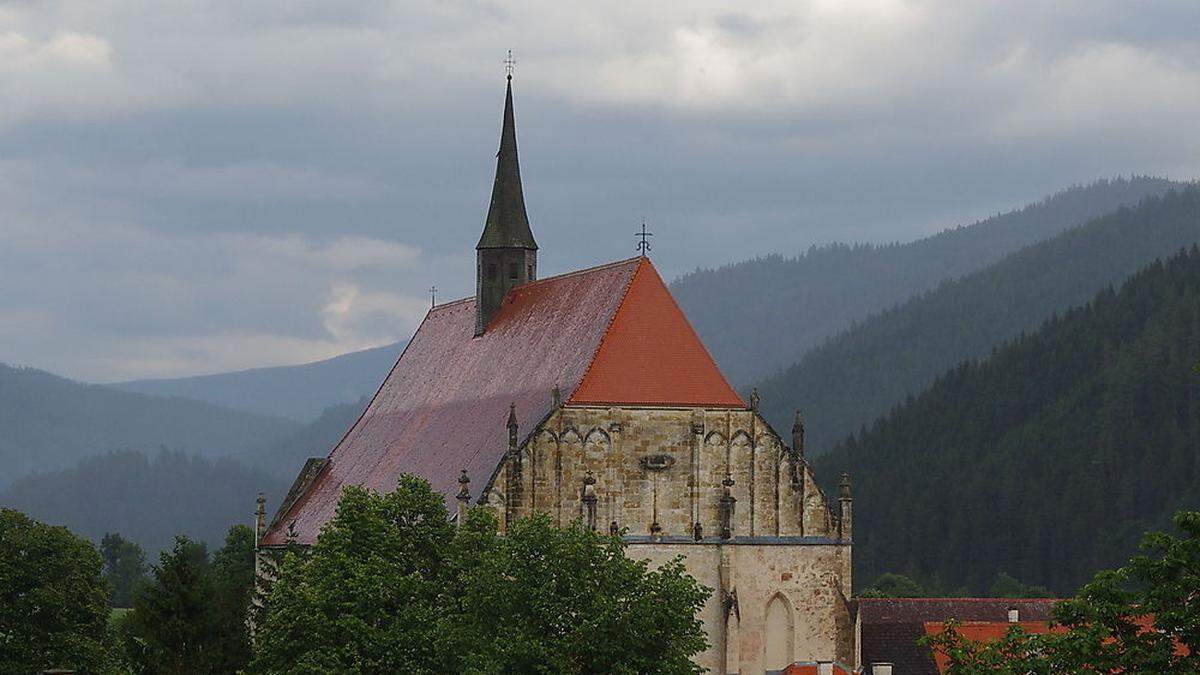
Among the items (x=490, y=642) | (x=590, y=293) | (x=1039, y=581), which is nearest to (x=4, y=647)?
(x=590, y=293)

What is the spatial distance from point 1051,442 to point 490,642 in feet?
507

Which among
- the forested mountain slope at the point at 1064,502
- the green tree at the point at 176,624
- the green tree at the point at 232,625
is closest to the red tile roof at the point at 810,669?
the green tree at the point at 232,625

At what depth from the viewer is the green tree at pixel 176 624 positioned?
207 feet

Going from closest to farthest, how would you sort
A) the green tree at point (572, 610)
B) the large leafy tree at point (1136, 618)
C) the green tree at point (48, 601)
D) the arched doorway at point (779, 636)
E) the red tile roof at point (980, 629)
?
→ 1. the large leafy tree at point (1136, 618)
2. the green tree at point (572, 610)
3. the arched doorway at point (779, 636)
4. the red tile roof at point (980, 629)
5. the green tree at point (48, 601)

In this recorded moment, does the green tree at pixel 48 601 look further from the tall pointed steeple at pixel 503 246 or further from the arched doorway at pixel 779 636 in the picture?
the arched doorway at pixel 779 636

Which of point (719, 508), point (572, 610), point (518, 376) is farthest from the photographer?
point (518, 376)

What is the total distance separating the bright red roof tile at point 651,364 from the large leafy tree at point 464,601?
7545 millimetres

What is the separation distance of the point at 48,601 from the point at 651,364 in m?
23.5

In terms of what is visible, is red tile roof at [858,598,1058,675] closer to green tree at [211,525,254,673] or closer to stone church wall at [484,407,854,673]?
stone church wall at [484,407,854,673]

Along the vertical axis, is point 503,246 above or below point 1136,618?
above

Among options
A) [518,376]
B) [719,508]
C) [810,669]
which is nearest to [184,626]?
[518,376]

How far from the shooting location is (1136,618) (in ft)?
125

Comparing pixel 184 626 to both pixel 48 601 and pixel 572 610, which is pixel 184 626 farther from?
pixel 572 610

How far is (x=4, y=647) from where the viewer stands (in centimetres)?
7350
